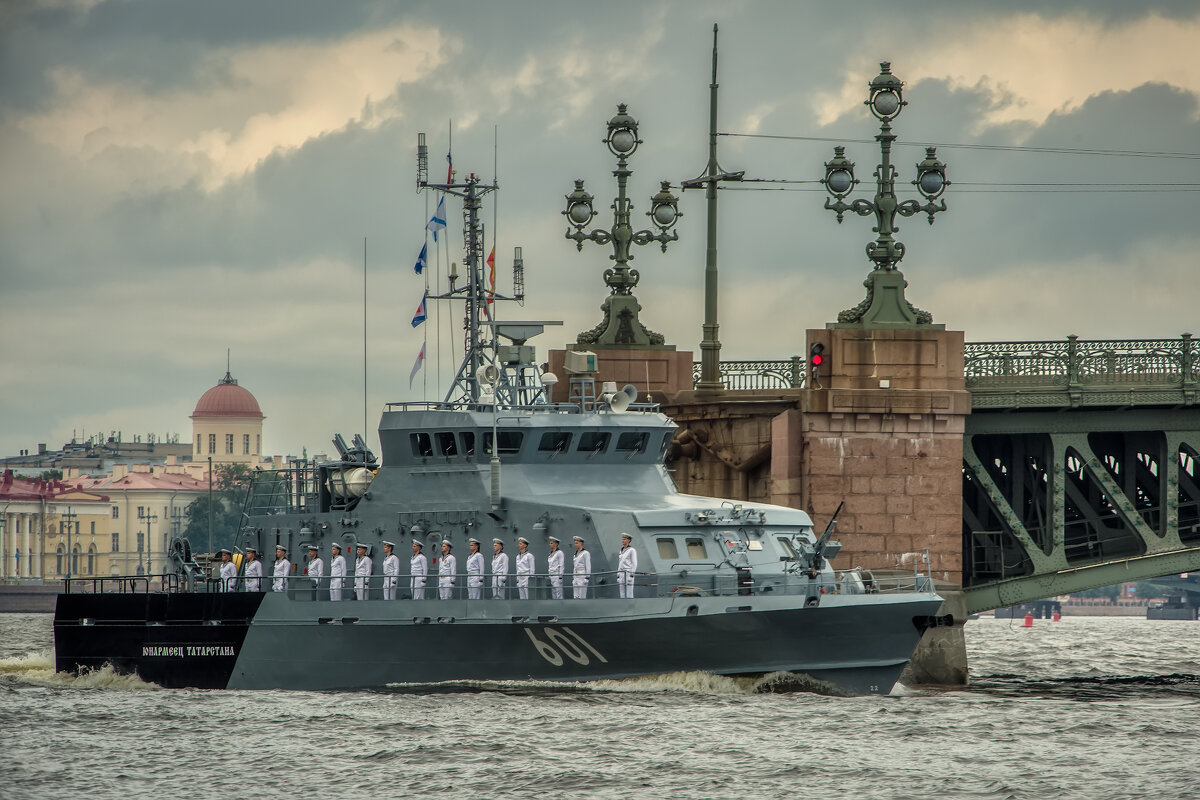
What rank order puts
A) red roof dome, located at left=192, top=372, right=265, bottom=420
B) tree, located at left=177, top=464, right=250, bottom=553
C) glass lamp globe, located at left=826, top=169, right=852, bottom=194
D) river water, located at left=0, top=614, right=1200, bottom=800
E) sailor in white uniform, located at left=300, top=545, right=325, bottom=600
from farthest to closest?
red roof dome, located at left=192, top=372, right=265, bottom=420 < tree, located at left=177, top=464, right=250, bottom=553 < glass lamp globe, located at left=826, top=169, right=852, bottom=194 < sailor in white uniform, located at left=300, top=545, right=325, bottom=600 < river water, located at left=0, top=614, right=1200, bottom=800

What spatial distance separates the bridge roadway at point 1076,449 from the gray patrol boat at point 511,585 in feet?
30.4

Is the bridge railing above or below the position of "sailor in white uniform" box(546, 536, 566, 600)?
above

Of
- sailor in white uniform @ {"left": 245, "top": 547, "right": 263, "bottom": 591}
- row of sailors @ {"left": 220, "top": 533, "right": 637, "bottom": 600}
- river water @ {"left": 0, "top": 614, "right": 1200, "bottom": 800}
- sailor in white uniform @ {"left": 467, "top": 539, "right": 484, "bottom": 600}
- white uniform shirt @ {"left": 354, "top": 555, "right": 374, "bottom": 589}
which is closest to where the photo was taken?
river water @ {"left": 0, "top": 614, "right": 1200, "bottom": 800}

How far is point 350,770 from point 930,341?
65.3ft

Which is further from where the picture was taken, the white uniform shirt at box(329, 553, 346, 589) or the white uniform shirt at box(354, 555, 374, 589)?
the white uniform shirt at box(329, 553, 346, 589)

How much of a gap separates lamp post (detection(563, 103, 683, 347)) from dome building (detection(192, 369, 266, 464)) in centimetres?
13957

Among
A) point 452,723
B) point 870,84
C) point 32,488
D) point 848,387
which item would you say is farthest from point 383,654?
point 32,488

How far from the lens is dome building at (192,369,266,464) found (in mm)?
187250

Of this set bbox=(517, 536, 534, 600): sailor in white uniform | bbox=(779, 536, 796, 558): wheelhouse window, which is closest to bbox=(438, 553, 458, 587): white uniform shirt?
bbox=(517, 536, 534, 600): sailor in white uniform

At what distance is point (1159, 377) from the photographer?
147 feet

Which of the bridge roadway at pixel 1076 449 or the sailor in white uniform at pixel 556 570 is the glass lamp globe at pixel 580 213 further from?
the sailor in white uniform at pixel 556 570

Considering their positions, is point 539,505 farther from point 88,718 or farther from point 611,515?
point 88,718

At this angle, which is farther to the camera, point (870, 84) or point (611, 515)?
point (870, 84)

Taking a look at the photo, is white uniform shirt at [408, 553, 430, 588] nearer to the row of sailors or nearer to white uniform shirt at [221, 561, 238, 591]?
the row of sailors
